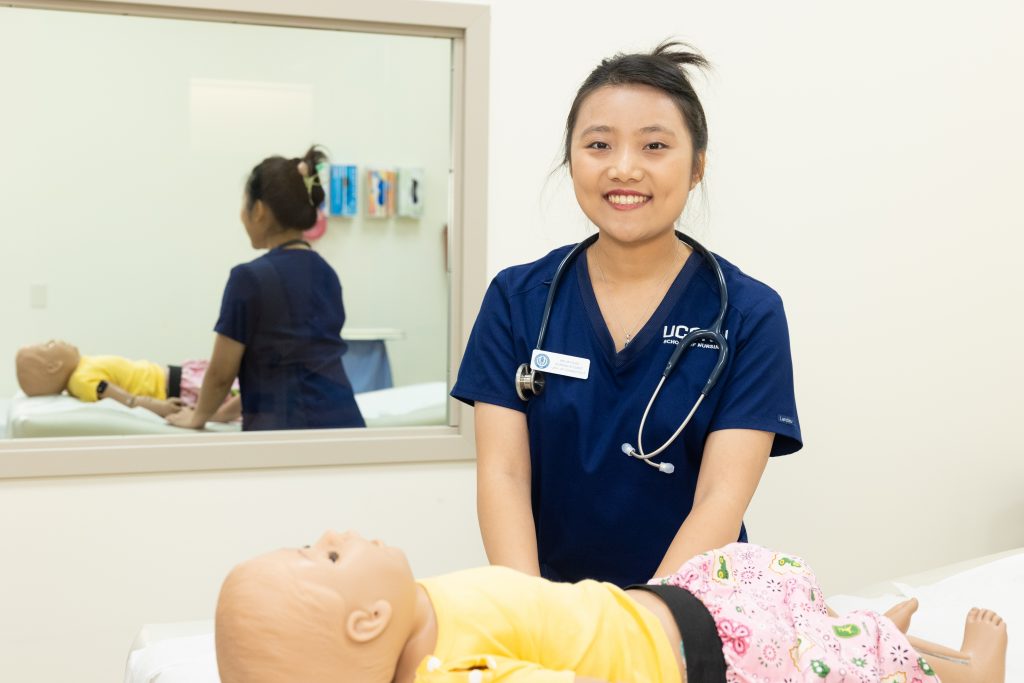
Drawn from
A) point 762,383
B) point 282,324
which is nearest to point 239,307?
point 282,324

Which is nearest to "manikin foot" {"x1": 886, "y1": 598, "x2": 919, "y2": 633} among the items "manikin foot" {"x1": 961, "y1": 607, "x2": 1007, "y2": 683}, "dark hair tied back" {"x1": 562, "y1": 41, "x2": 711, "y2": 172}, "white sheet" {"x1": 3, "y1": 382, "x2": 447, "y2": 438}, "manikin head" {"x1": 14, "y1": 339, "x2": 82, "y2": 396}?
"manikin foot" {"x1": 961, "y1": 607, "x2": 1007, "y2": 683}

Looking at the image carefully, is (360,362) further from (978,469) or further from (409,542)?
(978,469)

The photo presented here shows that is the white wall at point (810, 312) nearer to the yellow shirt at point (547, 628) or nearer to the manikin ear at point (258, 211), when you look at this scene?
the manikin ear at point (258, 211)

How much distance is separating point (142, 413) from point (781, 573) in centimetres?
163

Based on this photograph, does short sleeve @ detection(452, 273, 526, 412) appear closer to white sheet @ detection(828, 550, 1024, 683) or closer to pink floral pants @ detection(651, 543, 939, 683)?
pink floral pants @ detection(651, 543, 939, 683)

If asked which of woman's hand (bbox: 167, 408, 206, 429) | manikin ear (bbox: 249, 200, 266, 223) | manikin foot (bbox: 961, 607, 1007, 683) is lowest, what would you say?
manikin foot (bbox: 961, 607, 1007, 683)

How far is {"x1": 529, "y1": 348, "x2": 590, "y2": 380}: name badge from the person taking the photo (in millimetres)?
1650

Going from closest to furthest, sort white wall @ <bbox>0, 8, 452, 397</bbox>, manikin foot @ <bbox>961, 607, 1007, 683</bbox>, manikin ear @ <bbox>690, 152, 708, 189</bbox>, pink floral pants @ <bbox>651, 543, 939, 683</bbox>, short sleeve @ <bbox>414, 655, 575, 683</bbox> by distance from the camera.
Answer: short sleeve @ <bbox>414, 655, 575, 683</bbox> → pink floral pants @ <bbox>651, 543, 939, 683</bbox> → manikin foot @ <bbox>961, 607, 1007, 683</bbox> → manikin ear @ <bbox>690, 152, 708, 189</bbox> → white wall @ <bbox>0, 8, 452, 397</bbox>

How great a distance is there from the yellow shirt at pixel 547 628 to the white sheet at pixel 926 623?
55 centimetres

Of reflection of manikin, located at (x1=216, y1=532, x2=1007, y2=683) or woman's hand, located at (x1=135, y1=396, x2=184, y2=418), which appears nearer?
reflection of manikin, located at (x1=216, y1=532, x2=1007, y2=683)

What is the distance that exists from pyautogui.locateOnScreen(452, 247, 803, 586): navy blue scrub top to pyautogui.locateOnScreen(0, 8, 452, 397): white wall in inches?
37.0

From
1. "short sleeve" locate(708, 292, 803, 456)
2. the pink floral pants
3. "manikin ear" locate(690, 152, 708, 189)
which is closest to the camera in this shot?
the pink floral pants

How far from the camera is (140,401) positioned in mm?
2453

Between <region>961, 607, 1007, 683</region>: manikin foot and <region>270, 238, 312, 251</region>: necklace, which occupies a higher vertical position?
<region>270, 238, 312, 251</region>: necklace
